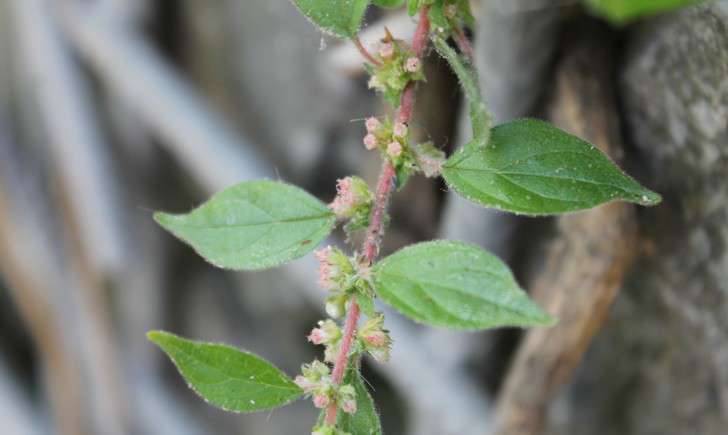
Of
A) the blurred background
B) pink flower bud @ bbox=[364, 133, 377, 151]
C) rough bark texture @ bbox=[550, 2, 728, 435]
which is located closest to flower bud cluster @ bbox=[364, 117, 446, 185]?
pink flower bud @ bbox=[364, 133, 377, 151]

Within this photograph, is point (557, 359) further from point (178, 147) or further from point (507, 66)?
point (178, 147)

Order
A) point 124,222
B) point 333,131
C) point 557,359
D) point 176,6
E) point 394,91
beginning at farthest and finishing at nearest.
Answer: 1. point 124,222
2. point 176,6
3. point 333,131
4. point 557,359
5. point 394,91

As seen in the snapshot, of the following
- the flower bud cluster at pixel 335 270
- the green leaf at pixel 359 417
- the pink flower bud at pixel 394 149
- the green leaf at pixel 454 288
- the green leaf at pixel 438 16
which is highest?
the green leaf at pixel 438 16

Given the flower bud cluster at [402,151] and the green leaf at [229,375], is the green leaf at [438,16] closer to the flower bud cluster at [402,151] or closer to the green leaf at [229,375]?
the flower bud cluster at [402,151]

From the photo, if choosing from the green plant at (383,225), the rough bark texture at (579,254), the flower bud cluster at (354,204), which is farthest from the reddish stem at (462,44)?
the rough bark texture at (579,254)

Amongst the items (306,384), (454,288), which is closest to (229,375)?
(306,384)

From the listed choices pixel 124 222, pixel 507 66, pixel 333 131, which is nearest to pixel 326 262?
pixel 507 66

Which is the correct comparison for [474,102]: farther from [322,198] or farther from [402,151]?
[322,198]
